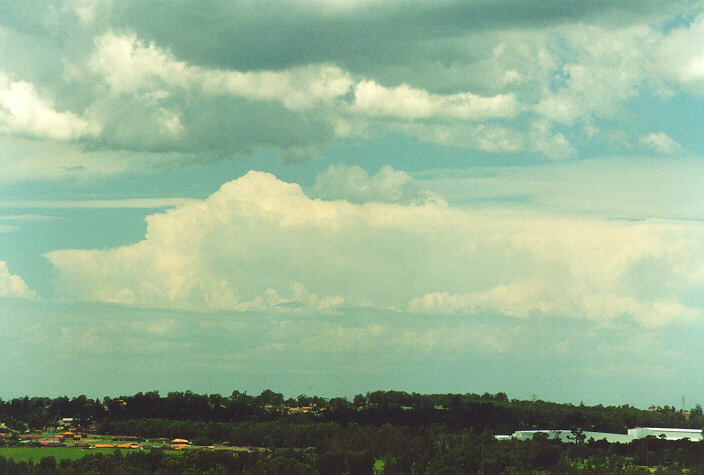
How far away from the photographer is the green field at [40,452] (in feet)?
473

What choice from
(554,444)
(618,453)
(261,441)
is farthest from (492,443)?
(261,441)

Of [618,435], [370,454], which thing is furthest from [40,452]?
[618,435]

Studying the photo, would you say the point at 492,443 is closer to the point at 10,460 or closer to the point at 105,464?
the point at 105,464

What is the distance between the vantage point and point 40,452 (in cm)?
15175

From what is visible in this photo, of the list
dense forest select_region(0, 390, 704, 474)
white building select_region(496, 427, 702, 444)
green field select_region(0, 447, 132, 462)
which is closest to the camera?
dense forest select_region(0, 390, 704, 474)

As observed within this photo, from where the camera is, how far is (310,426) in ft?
606

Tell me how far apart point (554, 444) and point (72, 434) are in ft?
335

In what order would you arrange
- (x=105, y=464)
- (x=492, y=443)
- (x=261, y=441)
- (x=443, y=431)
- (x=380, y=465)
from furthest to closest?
(x=443, y=431)
(x=261, y=441)
(x=492, y=443)
(x=380, y=465)
(x=105, y=464)

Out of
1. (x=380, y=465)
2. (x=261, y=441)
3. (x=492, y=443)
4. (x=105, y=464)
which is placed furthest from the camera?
(x=261, y=441)

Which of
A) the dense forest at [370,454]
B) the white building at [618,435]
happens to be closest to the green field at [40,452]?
the dense forest at [370,454]

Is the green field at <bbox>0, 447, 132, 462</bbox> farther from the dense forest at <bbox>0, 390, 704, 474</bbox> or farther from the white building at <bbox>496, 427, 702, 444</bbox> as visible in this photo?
the white building at <bbox>496, 427, 702, 444</bbox>

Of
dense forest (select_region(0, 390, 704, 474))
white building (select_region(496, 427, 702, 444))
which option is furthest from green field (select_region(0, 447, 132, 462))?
white building (select_region(496, 427, 702, 444))

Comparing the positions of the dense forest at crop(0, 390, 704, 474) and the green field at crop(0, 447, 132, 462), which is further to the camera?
the green field at crop(0, 447, 132, 462)

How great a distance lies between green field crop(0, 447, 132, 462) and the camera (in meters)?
144
